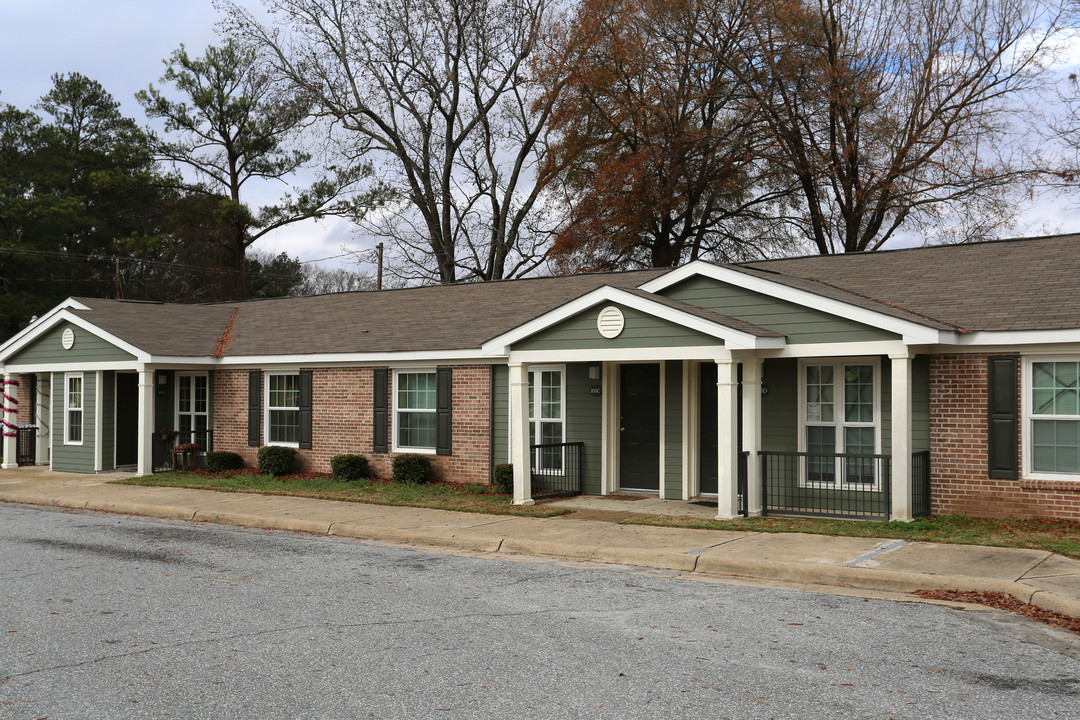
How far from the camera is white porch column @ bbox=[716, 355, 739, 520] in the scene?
43.6 feet

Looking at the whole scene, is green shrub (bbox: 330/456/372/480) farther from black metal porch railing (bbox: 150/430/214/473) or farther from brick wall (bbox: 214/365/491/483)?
black metal porch railing (bbox: 150/430/214/473)

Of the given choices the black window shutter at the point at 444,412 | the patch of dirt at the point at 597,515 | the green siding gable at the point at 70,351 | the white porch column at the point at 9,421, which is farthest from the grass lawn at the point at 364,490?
the white porch column at the point at 9,421

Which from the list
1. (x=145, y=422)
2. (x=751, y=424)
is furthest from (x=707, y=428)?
(x=145, y=422)

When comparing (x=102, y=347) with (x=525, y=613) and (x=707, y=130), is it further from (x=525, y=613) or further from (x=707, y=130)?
(x=707, y=130)

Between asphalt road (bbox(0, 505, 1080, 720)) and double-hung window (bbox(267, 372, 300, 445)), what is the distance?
997 cm

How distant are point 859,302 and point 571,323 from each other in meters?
4.27

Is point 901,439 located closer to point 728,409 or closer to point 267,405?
point 728,409

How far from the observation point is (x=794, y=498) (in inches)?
555

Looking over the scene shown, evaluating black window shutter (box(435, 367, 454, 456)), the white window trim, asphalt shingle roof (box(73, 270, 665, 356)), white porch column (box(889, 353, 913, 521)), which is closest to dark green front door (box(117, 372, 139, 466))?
asphalt shingle roof (box(73, 270, 665, 356))

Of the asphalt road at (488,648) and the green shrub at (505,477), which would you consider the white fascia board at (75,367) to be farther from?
the asphalt road at (488,648)

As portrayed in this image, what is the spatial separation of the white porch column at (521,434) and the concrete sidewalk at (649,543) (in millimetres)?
831

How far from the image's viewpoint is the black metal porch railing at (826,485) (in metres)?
13.2

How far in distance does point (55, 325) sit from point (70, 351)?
793 millimetres

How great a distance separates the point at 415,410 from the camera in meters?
18.6
